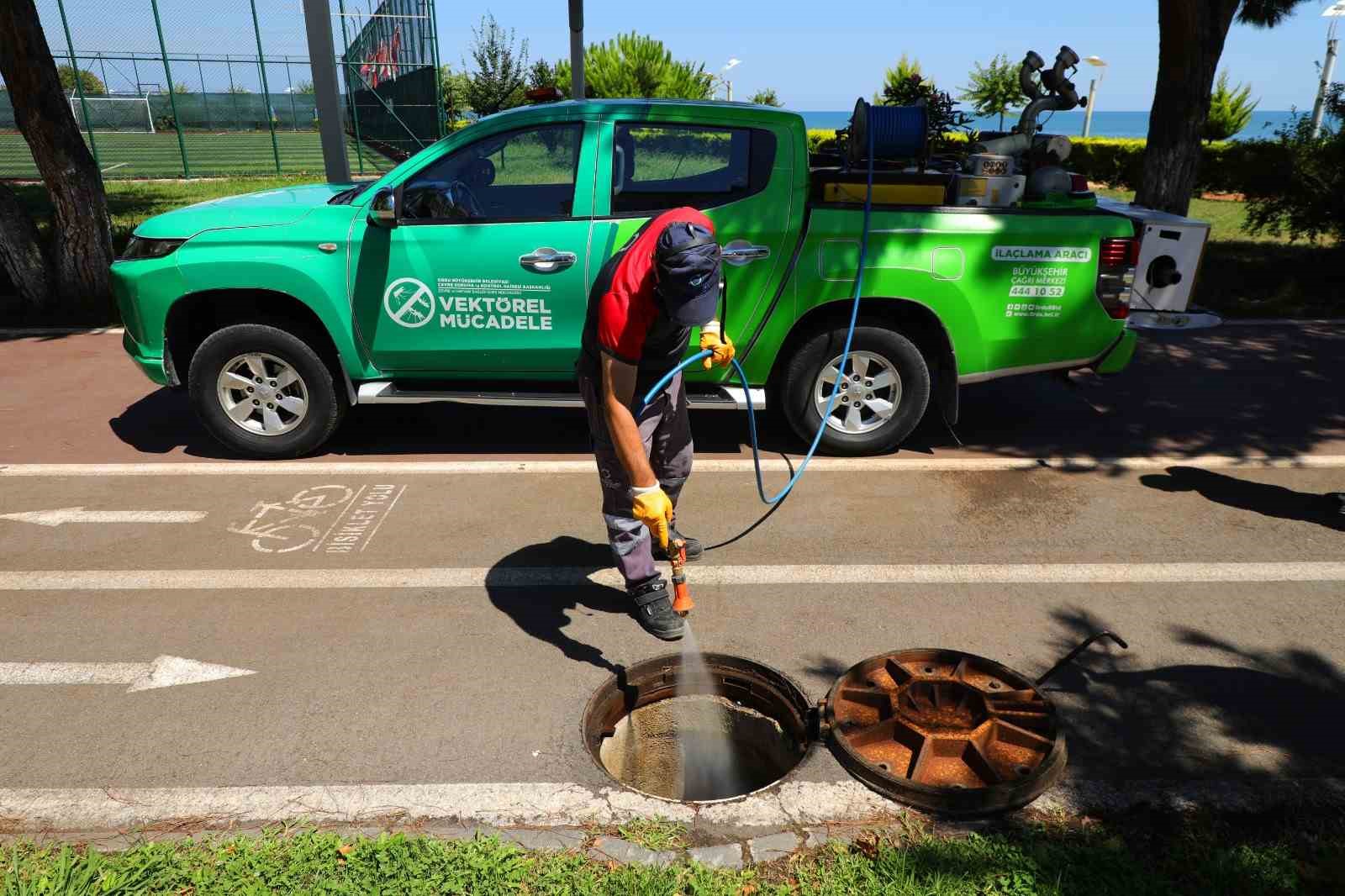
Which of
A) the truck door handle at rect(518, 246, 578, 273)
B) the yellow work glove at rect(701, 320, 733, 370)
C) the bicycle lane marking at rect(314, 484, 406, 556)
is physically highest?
the truck door handle at rect(518, 246, 578, 273)

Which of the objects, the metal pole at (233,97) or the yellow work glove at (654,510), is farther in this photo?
the metal pole at (233,97)

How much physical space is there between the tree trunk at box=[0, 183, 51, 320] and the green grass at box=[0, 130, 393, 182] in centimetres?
1133

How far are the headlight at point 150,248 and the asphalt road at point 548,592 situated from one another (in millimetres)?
1231

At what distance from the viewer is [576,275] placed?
18.0 ft

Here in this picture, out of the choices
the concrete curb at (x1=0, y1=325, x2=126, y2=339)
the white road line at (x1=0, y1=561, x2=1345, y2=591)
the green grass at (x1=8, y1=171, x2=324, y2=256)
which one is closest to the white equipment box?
the white road line at (x1=0, y1=561, x2=1345, y2=591)

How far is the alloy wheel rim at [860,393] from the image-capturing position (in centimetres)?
582

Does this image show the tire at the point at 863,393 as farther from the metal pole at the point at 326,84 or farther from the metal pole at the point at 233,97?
the metal pole at the point at 233,97

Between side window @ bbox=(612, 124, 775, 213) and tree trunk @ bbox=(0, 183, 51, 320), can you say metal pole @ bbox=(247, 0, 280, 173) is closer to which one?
tree trunk @ bbox=(0, 183, 51, 320)

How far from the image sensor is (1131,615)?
420 centimetres

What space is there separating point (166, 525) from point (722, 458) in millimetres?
3162

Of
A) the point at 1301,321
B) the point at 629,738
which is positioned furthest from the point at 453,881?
the point at 1301,321

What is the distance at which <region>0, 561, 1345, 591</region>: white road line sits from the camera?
4461 millimetres

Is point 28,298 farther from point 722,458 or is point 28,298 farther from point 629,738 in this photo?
point 629,738

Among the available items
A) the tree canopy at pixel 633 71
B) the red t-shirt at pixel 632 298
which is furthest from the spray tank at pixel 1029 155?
the tree canopy at pixel 633 71
